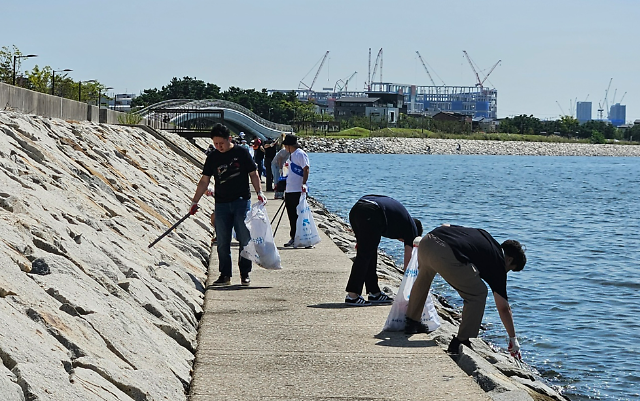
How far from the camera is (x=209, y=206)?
57.8 ft

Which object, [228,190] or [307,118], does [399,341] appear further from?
[307,118]

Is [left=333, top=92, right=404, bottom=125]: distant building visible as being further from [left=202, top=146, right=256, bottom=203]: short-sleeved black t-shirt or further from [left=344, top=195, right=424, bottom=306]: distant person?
[left=344, top=195, right=424, bottom=306]: distant person

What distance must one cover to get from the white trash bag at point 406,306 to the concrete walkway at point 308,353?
0.32 ft

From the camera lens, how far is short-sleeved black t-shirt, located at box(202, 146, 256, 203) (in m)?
8.70

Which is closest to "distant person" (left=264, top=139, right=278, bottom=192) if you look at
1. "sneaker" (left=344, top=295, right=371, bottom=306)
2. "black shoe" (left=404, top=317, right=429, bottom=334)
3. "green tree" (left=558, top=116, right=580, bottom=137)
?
"sneaker" (left=344, top=295, right=371, bottom=306)

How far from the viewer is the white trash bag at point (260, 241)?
9008 millimetres

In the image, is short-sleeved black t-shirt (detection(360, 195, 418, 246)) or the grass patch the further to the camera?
the grass patch

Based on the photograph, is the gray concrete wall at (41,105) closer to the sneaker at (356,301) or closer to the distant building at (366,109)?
the sneaker at (356,301)

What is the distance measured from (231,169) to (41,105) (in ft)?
17.2

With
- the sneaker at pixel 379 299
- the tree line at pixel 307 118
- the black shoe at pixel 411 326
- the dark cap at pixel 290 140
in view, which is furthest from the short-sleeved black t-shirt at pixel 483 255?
the tree line at pixel 307 118

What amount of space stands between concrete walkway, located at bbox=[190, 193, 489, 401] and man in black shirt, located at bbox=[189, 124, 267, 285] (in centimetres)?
29

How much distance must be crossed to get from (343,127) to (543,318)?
5786 inches

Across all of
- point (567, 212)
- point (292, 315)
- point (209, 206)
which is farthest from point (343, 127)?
point (292, 315)

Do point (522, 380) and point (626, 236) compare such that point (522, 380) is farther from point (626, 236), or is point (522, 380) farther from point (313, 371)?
point (626, 236)
